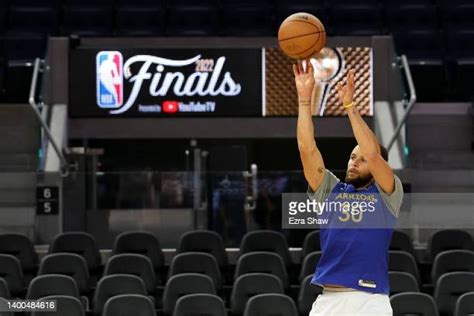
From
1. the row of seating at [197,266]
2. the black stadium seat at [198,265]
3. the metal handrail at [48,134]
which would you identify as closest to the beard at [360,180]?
the row of seating at [197,266]

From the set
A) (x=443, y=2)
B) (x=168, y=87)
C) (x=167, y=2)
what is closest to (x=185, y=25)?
(x=167, y=2)

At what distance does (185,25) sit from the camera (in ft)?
53.3

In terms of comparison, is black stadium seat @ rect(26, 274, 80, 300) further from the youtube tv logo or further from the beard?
the beard

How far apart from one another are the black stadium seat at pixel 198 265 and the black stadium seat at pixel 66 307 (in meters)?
1.75

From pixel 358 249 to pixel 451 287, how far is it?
200 inches

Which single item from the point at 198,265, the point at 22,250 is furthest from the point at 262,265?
the point at 22,250

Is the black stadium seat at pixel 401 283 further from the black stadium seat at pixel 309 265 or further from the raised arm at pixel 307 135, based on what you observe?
the raised arm at pixel 307 135

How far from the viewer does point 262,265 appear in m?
10.9

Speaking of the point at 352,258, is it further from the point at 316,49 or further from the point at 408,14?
the point at 408,14

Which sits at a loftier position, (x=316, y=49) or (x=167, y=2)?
(x=167, y=2)

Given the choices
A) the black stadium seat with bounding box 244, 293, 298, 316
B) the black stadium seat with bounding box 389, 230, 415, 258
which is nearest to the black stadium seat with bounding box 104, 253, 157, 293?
the black stadium seat with bounding box 244, 293, 298, 316

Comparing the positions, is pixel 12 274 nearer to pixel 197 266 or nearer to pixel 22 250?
pixel 22 250

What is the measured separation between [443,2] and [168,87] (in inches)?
202

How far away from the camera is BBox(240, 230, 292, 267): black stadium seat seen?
11539 mm
